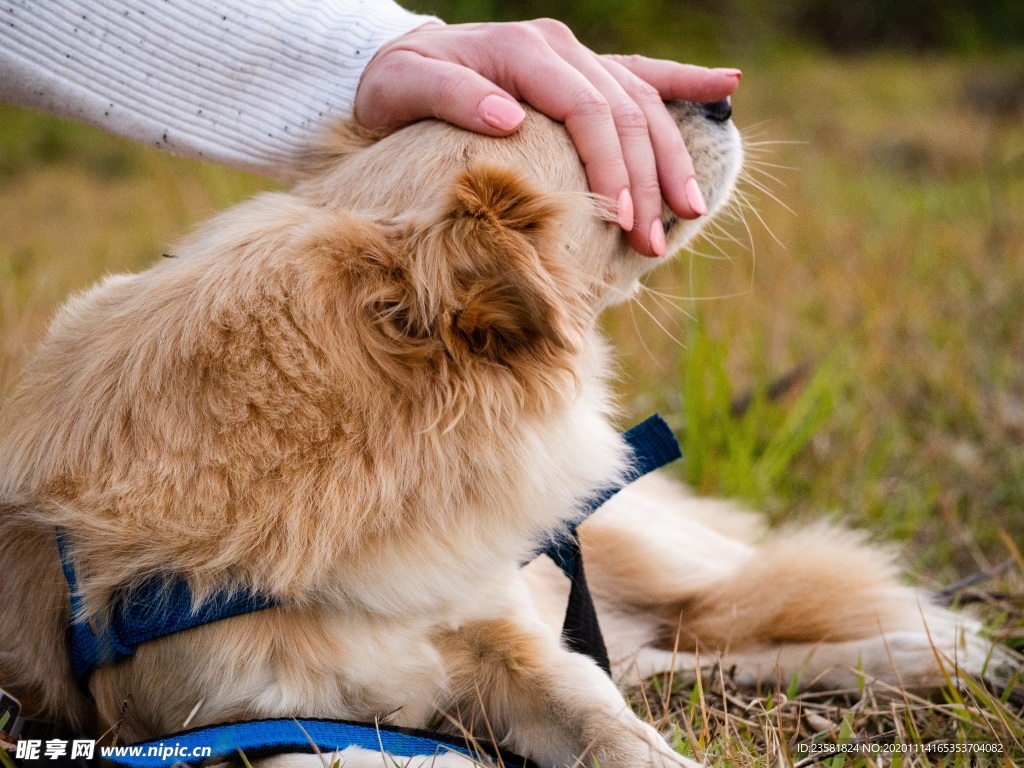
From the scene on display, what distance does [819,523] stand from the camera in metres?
2.16

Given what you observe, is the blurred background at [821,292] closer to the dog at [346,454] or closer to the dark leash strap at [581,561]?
the dark leash strap at [581,561]

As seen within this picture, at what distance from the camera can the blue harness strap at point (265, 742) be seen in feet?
3.87

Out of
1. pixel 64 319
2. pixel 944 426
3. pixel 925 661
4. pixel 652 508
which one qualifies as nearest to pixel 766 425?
pixel 944 426

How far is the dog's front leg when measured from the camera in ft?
4.01

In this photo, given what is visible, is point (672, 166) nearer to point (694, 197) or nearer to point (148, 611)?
point (694, 197)

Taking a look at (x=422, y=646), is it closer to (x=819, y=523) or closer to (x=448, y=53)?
(x=448, y=53)

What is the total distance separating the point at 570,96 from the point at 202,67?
74cm

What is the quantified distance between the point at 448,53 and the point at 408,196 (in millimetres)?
352

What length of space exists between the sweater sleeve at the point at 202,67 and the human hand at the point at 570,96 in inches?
5.3

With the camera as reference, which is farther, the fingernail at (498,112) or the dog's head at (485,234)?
the fingernail at (498,112)

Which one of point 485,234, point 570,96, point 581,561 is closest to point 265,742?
point 581,561

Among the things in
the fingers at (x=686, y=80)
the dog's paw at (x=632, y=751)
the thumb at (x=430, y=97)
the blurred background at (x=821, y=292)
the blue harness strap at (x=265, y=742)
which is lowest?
the blurred background at (x=821, y=292)

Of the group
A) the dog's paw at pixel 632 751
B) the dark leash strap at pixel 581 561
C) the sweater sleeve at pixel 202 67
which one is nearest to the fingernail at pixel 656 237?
the dark leash strap at pixel 581 561

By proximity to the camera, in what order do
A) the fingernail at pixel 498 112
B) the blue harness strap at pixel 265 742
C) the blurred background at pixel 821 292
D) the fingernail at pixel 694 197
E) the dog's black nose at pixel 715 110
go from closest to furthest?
the blue harness strap at pixel 265 742, the fingernail at pixel 498 112, the fingernail at pixel 694 197, the dog's black nose at pixel 715 110, the blurred background at pixel 821 292
